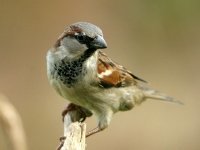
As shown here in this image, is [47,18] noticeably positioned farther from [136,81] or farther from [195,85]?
[136,81]

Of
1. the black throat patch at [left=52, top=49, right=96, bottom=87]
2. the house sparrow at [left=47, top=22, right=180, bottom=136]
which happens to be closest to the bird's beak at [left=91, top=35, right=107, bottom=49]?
the house sparrow at [left=47, top=22, right=180, bottom=136]

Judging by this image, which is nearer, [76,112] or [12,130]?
[12,130]

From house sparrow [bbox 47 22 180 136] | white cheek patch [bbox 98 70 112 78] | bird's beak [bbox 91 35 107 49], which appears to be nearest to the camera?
bird's beak [bbox 91 35 107 49]

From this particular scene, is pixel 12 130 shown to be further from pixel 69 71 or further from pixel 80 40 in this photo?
pixel 69 71

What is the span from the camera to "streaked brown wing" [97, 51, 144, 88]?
3980 mm

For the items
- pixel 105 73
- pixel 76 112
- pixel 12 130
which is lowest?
pixel 76 112

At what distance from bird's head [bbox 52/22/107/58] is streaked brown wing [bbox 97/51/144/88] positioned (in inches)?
12.5

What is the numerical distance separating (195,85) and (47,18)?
1.89 meters

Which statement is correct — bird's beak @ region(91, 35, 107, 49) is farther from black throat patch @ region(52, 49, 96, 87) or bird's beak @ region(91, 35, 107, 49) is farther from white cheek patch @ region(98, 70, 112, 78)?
white cheek patch @ region(98, 70, 112, 78)

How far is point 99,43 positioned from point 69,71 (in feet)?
1.08

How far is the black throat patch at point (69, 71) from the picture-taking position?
3.68 m

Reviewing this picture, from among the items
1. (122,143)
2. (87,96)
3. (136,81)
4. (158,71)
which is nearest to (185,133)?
(122,143)

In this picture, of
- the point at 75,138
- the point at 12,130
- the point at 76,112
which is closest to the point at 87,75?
the point at 76,112

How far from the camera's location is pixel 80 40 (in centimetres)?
353
